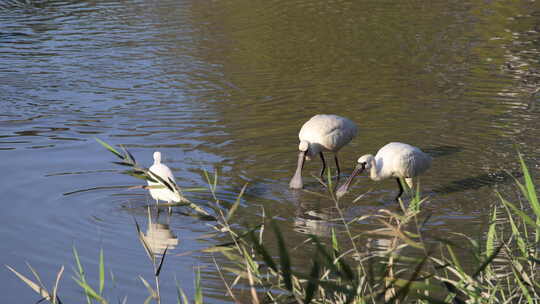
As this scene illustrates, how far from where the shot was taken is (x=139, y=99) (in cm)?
1188

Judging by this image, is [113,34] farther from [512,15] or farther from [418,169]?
[418,169]

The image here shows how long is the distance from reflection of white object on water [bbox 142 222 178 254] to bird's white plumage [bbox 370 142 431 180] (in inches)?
84.6

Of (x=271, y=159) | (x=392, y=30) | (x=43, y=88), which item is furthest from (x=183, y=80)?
(x=392, y=30)

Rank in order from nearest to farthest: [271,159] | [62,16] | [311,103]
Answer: [271,159]
[311,103]
[62,16]

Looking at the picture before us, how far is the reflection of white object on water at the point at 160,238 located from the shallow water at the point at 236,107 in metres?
0.12

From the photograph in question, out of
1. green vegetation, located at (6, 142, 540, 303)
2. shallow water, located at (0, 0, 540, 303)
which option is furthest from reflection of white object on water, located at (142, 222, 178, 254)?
green vegetation, located at (6, 142, 540, 303)

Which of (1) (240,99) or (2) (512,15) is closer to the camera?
(1) (240,99)

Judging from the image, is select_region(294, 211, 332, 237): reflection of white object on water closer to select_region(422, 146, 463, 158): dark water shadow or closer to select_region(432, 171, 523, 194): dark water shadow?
select_region(432, 171, 523, 194): dark water shadow

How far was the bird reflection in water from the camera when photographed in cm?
679

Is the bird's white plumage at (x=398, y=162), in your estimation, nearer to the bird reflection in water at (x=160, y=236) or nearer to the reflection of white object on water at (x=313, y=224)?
the reflection of white object on water at (x=313, y=224)

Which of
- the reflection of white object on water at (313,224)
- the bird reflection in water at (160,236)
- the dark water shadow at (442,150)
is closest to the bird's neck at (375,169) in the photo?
the reflection of white object on water at (313,224)

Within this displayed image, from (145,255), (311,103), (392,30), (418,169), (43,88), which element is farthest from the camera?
(392,30)

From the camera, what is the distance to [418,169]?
807 cm

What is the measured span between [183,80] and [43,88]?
86.1 inches
